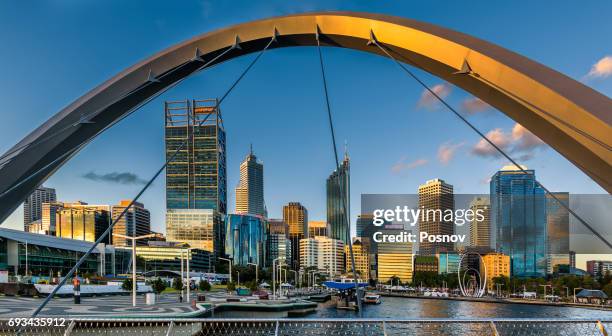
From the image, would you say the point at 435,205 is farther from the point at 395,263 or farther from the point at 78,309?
the point at 78,309

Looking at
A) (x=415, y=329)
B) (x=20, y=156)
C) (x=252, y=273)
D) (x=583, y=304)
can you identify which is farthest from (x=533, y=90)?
(x=252, y=273)

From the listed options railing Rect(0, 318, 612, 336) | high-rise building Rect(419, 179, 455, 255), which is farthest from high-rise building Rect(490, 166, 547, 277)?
railing Rect(0, 318, 612, 336)

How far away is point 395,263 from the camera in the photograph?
151 metres

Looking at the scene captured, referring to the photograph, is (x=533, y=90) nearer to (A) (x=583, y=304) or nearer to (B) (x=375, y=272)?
(A) (x=583, y=304)

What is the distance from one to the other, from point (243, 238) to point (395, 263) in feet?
208

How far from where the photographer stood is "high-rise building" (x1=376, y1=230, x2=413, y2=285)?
145 metres

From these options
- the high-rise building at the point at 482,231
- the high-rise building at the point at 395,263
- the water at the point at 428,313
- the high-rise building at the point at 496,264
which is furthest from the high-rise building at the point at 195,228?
the water at the point at 428,313

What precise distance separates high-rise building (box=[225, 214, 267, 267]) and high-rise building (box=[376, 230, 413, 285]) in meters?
49.1

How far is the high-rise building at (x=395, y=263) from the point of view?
14475cm

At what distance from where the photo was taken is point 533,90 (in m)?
5.91

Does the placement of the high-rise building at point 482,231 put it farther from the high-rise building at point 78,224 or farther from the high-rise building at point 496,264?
the high-rise building at point 78,224

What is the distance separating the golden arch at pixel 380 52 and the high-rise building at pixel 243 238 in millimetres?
176343

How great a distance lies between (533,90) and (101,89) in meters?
6.42

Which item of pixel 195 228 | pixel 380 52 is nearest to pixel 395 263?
pixel 195 228
